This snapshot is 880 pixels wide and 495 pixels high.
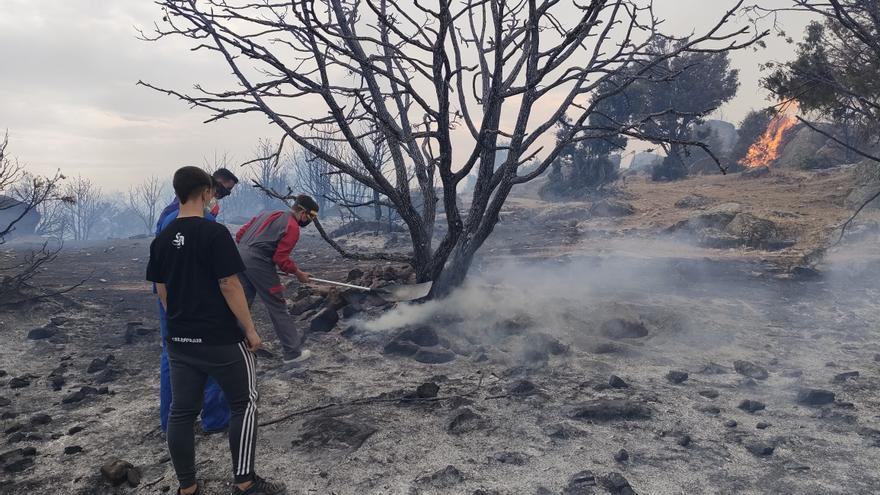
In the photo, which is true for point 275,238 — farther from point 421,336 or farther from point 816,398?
point 816,398

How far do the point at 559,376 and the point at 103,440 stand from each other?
3832mm

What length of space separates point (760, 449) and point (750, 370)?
68.4 inches

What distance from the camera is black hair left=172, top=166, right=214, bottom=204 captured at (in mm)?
2633

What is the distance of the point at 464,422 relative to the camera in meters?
3.68

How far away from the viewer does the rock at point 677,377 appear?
451cm

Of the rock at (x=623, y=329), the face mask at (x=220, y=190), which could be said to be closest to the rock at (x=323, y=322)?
the face mask at (x=220, y=190)

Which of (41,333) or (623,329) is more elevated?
(623,329)

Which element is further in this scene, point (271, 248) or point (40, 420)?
point (271, 248)

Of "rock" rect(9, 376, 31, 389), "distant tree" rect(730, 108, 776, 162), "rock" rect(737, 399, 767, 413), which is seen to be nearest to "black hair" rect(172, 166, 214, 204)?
"rock" rect(9, 376, 31, 389)

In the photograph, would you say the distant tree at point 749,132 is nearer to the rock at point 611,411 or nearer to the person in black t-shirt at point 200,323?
the rock at point 611,411

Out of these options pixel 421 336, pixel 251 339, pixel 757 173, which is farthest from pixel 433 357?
pixel 757 173

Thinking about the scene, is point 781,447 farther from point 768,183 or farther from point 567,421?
point 768,183

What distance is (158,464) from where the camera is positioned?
10.5ft

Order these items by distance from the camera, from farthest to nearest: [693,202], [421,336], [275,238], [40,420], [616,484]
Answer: [693,202], [421,336], [275,238], [40,420], [616,484]
